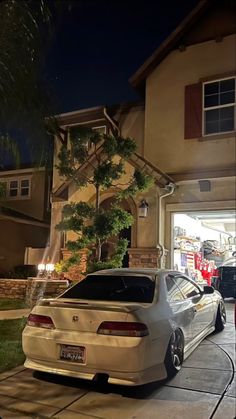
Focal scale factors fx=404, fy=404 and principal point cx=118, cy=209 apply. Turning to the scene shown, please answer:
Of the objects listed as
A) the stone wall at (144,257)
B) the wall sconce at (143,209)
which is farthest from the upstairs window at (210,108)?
the stone wall at (144,257)

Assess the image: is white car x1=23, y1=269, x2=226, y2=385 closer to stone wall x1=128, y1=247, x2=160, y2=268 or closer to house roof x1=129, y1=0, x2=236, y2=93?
stone wall x1=128, y1=247, x2=160, y2=268

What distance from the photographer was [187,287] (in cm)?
696

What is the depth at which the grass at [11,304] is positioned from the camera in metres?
11.4

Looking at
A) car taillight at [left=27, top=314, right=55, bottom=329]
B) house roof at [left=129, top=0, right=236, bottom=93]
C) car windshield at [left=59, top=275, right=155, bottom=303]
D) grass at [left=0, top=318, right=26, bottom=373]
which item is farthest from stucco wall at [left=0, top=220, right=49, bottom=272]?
car taillight at [left=27, top=314, right=55, bottom=329]

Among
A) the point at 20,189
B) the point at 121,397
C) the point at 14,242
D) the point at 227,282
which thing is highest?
the point at 20,189

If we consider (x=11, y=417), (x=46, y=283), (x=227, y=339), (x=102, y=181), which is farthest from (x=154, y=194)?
(x=11, y=417)

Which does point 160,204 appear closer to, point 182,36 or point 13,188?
point 182,36

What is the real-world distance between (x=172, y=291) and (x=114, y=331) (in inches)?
64.8

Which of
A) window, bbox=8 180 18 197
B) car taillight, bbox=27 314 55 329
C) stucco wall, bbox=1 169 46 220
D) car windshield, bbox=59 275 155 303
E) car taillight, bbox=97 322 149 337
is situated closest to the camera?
car taillight, bbox=97 322 149 337

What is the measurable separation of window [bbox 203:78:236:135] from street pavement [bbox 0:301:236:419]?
8827mm

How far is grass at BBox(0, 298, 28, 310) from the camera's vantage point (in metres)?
11.4

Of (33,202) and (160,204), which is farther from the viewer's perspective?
(33,202)

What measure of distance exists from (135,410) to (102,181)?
21.3 ft

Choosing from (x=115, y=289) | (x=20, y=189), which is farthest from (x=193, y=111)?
(x=20, y=189)
